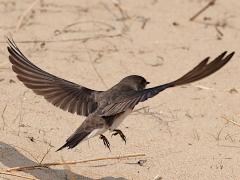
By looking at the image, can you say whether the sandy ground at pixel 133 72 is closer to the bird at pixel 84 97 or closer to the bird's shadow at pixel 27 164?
the bird's shadow at pixel 27 164

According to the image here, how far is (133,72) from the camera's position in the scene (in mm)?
7129

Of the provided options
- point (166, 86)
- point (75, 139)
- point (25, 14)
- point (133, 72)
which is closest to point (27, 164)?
point (75, 139)

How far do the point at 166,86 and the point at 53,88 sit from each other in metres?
1.16

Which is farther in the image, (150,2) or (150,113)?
(150,2)

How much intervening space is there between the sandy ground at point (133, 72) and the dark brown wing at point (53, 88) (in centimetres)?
42

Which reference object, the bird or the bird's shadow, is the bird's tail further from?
the bird's shadow

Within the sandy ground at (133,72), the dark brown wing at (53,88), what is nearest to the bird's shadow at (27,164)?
the sandy ground at (133,72)

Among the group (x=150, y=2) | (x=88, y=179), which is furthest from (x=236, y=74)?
(x=88, y=179)

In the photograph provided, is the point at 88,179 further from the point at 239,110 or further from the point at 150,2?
the point at 150,2

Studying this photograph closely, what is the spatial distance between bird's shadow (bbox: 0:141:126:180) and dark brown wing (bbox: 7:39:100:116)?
1.47 ft

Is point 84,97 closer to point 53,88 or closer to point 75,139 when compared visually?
point 53,88

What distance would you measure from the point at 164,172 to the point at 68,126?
1.06m

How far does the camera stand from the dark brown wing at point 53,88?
4.91 m

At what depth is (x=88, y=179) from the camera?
4.87 meters
